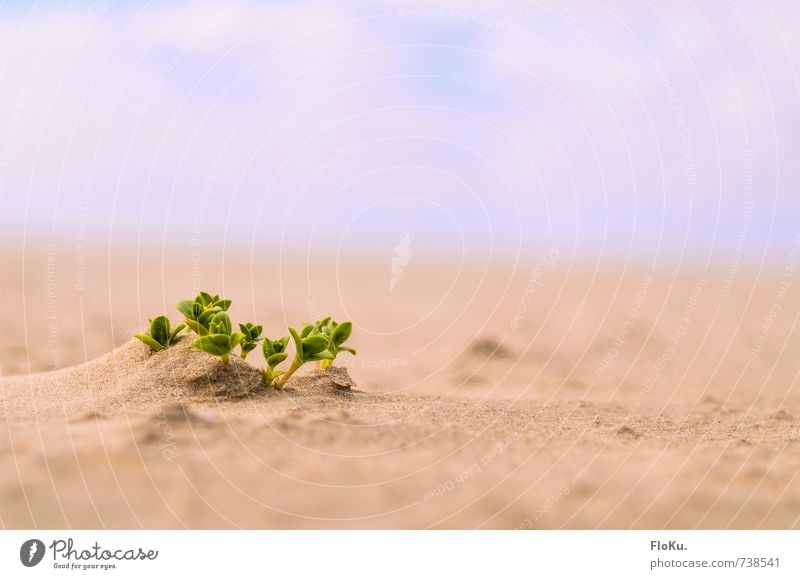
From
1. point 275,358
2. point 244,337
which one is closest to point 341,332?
point 275,358

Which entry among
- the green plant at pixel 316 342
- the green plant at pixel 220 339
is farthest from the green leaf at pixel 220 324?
the green plant at pixel 316 342

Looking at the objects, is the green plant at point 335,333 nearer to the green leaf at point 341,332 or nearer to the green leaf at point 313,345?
the green leaf at point 341,332

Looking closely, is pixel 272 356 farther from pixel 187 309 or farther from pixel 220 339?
pixel 187 309

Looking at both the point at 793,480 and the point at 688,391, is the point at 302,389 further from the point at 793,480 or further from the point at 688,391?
the point at 688,391

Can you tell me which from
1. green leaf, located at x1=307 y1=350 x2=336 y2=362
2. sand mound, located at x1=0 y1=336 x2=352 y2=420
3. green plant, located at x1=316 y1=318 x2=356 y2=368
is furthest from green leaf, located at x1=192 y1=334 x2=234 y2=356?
green plant, located at x1=316 y1=318 x2=356 y2=368

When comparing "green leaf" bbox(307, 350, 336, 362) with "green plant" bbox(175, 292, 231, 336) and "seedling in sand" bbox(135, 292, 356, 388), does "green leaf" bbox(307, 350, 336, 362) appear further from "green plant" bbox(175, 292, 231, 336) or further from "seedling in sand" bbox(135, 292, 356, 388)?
"green plant" bbox(175, 292, 231, 336)

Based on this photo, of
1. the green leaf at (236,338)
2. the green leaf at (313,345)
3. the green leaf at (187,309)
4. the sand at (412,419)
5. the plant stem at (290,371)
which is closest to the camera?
the sand at (412,419)

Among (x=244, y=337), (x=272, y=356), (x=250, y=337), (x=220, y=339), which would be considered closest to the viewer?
(x=220, y=339)

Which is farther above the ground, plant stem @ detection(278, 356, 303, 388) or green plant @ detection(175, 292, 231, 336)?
green plant @ detection(175, 292, 231, 336)
